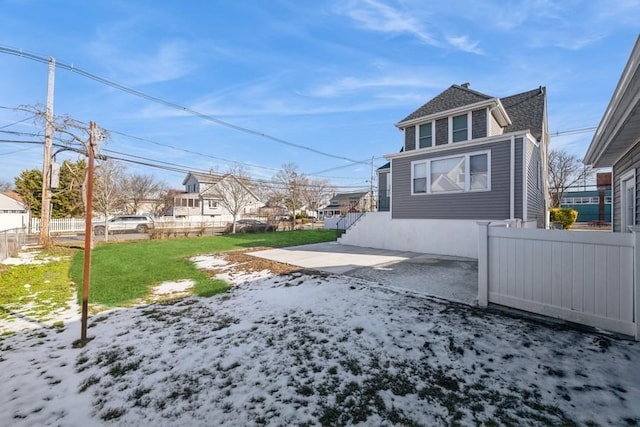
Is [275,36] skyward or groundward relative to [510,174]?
skyward

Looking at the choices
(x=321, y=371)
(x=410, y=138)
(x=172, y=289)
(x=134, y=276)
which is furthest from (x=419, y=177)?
(x=134, y=276)

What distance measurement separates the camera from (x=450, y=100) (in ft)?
38.5

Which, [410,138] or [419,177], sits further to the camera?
[410,138]

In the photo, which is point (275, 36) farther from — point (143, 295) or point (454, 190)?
point (143, 295)

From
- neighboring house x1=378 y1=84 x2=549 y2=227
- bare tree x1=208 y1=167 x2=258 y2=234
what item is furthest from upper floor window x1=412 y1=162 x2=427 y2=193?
bare tree x1=208 y1=167 x2=258 y2=234

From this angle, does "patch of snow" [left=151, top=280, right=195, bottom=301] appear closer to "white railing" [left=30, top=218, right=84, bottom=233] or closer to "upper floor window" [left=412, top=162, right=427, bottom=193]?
"upper floor window" [left=412, top=162, right=427, bottom=193]

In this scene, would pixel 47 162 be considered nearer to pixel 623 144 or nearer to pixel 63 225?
pixel 63 225

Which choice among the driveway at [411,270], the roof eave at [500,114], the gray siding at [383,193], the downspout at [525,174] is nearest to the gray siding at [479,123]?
Answer: the roof eave at [500,114]

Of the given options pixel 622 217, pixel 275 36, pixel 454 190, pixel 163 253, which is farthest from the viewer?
pixel 163 253

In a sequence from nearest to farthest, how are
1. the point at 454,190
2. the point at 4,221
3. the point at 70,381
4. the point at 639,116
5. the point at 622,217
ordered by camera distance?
the point at 70,381 → the point at 639,116 → the point at 622,217 → the point at 454,190 → the point at 4,221

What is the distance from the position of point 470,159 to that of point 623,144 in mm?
4383

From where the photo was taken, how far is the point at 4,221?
15.5 m

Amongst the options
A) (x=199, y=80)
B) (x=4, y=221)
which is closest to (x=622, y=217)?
(x=199, y=80)

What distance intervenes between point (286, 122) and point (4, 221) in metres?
17.7
